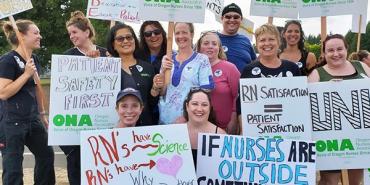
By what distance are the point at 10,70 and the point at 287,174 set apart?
2.97 metres

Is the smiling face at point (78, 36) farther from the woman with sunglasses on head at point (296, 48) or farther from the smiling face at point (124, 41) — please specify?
the woman with sunglasses on head at point (296, 48)

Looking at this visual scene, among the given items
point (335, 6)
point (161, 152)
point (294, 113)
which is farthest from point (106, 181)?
point (335, 6)

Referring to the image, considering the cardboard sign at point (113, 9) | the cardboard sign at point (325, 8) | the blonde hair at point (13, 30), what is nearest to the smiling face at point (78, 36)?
the blonde hair at point (13, 30)

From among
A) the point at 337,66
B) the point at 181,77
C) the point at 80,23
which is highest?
the point at 80,23

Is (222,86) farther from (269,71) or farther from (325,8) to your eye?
(325,8)

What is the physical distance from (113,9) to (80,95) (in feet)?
6.24

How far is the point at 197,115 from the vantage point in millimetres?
4312

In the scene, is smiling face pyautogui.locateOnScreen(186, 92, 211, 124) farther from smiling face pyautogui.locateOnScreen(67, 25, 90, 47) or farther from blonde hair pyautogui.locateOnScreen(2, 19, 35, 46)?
blonde hair pyautogui.locateOnScreen(2, 19, 35, 46)

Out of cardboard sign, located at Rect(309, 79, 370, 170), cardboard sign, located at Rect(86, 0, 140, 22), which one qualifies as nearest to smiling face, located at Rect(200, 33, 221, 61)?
cardboard sign, located at Rect(309, 79, 370, 170)

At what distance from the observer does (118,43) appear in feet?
15.6

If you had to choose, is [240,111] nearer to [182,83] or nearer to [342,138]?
[182,83]

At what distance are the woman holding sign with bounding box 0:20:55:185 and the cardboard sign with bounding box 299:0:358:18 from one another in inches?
118

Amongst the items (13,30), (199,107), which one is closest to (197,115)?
(199,107)

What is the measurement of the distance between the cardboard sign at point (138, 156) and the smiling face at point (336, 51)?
5.15 feet
